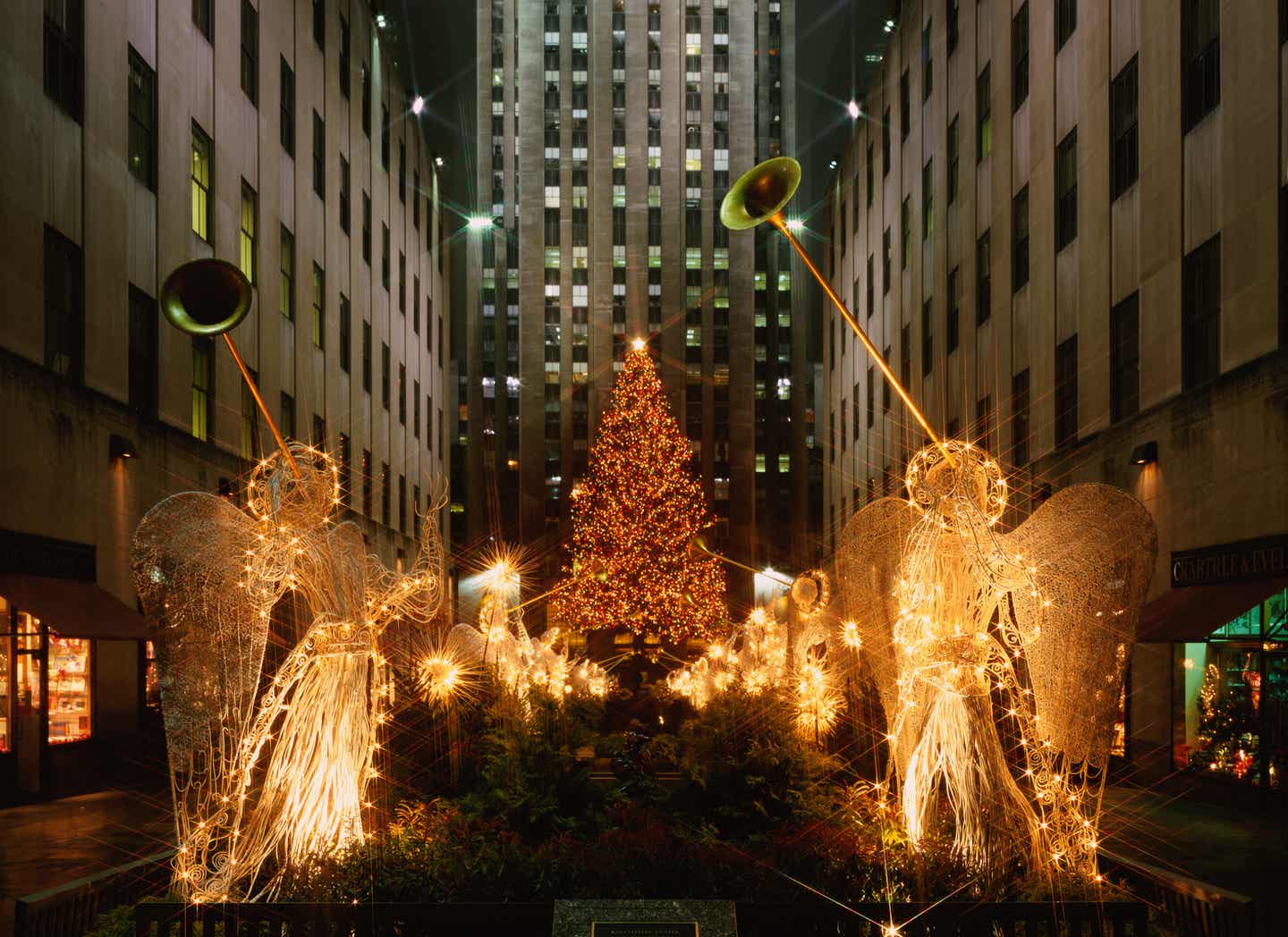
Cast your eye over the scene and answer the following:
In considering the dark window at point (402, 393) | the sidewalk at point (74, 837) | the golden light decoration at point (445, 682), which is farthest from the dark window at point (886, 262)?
the sidewalk at point (74, 837)

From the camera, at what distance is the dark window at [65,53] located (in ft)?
53.0

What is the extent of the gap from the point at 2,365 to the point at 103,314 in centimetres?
340

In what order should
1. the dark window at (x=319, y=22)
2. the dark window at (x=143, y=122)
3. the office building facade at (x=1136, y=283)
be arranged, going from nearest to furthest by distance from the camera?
1. the office building facade at (x=1136, y=283)
2. the dark window at (x=143, y=122)
3. the dark window at (x=319, y=22)

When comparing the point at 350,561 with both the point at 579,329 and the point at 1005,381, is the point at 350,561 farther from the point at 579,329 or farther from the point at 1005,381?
the point at 579,329

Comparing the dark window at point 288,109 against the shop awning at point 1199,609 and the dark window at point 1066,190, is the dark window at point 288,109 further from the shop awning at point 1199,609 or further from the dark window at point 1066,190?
the shop awning at point 1199,609

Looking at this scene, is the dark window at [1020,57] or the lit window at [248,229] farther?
the dark window at [1020,57]

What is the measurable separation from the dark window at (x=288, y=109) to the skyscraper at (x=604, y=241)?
4730 cm

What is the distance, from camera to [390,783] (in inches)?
452

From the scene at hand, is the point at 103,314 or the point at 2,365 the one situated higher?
the point at 103,314

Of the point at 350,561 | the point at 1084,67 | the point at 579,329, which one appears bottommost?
the point at 350,561

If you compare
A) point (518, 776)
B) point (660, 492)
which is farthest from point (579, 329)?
point (518, 776)

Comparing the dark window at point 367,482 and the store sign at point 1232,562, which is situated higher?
the dark window at point 367,482

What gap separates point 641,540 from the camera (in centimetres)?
3825

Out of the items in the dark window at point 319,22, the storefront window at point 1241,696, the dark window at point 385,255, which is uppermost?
the dark window at point 319,22
